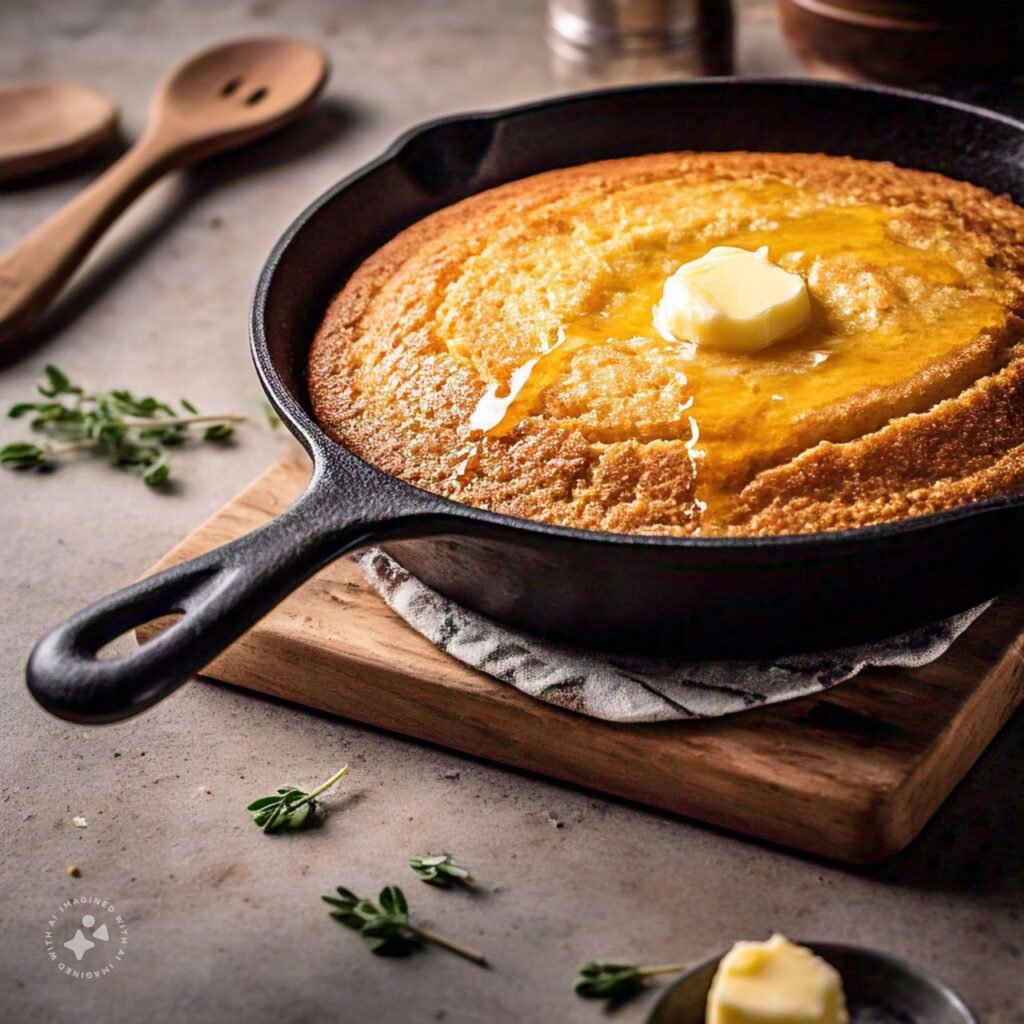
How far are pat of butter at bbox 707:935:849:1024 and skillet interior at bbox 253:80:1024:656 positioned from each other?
444mm

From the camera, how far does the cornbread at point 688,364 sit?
1.90m

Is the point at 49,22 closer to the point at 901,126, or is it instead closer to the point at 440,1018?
the point at 901,126

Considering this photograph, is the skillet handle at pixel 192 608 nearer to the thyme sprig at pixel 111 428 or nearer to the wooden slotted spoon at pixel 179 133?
the thyme sprig at pixel 111 428

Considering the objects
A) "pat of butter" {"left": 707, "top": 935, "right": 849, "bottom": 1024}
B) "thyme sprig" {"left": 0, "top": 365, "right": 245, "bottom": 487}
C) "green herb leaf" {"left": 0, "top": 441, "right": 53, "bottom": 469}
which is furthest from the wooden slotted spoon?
"pat of butter" {"left": 707, "top": 935, "right": 849, "bottom": 1024}

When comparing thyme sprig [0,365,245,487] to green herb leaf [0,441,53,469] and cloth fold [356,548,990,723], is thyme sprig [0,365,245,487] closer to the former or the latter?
green herb leaf [0,441,53,469]

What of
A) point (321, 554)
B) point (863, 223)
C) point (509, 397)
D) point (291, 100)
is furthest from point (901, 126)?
point (291, 100)

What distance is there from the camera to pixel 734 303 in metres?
2.02

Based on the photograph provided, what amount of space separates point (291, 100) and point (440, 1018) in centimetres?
284

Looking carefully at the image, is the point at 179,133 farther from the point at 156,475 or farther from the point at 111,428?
the point at 156,475

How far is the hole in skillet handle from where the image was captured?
264 cm

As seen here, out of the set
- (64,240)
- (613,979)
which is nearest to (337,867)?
(613,979)

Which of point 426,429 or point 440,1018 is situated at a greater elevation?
point 426,429

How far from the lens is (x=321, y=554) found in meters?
1.68

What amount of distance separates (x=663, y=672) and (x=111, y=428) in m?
1.34
